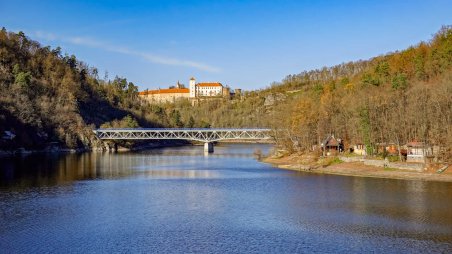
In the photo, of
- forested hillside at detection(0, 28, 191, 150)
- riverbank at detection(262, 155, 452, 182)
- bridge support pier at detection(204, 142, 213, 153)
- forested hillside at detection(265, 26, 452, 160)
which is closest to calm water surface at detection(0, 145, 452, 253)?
riverbank at detection(262, 155, 452, 182)

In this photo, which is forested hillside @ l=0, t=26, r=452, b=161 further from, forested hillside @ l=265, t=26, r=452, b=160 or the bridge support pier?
the bridge support pier

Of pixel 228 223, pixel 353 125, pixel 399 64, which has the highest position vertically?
pixel 399 64

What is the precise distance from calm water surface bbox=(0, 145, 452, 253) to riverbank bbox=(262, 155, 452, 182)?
10.6 feet

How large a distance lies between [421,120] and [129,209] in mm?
40078

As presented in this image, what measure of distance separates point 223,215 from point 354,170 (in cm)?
3164

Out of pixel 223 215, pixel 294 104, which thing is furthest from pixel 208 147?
pixel 223 215

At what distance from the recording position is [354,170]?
205 feet

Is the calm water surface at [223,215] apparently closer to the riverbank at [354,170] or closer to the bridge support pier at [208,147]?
the riverbank at [354,170]

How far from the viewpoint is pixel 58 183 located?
52.2m

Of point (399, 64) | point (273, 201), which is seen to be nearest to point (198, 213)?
point (273, 201)

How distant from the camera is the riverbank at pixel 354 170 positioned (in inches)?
2148

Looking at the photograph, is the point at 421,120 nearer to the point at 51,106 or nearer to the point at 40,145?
the point at 40,145

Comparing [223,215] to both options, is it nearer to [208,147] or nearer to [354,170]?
[354,170]

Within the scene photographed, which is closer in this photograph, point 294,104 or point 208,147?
point 294,104
